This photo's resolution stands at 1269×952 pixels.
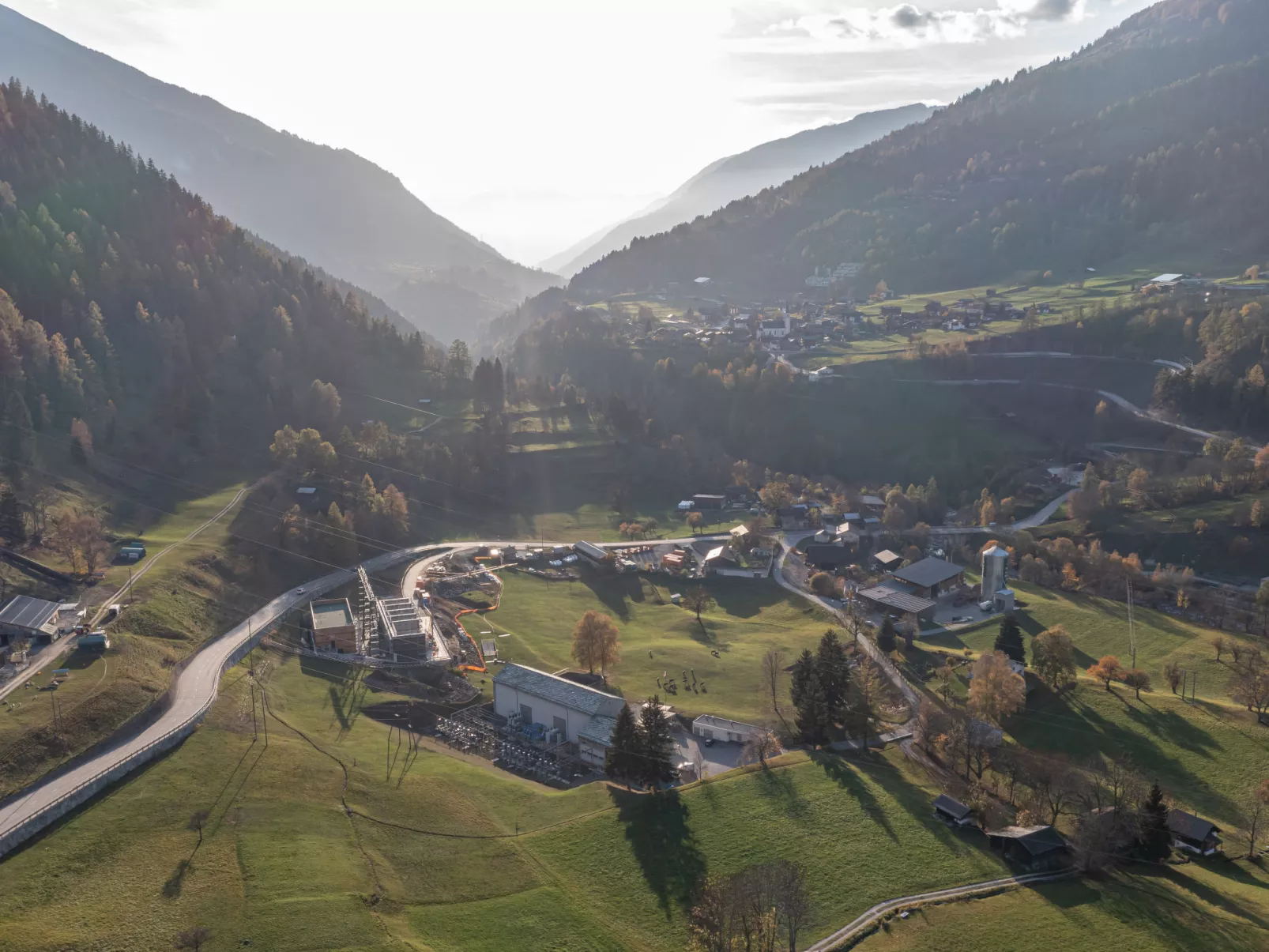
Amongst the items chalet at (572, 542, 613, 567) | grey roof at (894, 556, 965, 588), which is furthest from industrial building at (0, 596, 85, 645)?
grey roof at (894, 556, 965, 588)

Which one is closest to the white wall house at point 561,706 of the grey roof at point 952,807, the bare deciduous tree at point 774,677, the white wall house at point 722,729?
the white wall house at point 722,729

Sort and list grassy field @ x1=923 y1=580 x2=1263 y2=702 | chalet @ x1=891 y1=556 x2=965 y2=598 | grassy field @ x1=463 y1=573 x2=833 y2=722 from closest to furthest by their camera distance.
Result: 1. grassy field @ x1=923 y1=580 x2=1263 y2=702
2. grassy field @ x1=463 y1=573 x2=833 y2=722
3. chalet @ x1=891 y1=556 x2=965 y2=598

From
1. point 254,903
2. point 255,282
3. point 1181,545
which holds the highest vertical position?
point 255,282

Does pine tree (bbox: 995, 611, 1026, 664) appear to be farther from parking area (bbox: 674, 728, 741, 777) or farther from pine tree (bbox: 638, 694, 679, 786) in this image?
pine tree (bbox: 638, 694, 679, 786)

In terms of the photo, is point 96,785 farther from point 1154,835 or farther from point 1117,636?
point 1117,636

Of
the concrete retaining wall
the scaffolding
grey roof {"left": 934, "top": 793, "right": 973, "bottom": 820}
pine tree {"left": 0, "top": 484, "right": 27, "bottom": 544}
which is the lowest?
grey roof {"left": 934, "top": 793, "right": 973, "bottom": 820}

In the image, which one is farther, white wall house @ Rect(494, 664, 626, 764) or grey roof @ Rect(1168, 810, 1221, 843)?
white wall house @ Rect(494, 664, 626, 764)

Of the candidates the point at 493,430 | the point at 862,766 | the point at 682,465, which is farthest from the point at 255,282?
the point at 862,766

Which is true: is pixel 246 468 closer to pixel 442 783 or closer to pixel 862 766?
pixel 442 783
